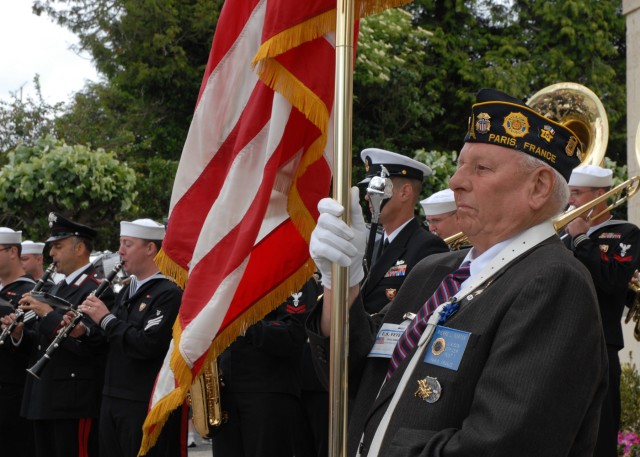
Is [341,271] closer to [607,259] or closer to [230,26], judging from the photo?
[230,26]

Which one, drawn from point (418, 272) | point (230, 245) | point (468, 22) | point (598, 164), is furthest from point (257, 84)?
point (468, 22)

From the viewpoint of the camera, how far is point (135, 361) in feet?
22.0

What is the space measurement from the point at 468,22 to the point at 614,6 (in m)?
3.85

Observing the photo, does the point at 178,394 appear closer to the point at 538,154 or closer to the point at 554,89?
the point at 538,154

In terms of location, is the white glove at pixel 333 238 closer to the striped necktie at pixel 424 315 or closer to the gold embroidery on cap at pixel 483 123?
the striped necktie at pixel 424 315

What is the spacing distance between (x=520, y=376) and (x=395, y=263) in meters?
Answer: 2.92

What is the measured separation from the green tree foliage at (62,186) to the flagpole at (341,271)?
9.90 m

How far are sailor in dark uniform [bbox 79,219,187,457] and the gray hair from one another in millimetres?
4166

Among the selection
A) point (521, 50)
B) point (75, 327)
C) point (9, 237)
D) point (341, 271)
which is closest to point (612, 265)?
point (341, 271)

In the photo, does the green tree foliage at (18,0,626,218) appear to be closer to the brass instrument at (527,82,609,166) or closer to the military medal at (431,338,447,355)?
the brass instrument at (527,82,609,166)

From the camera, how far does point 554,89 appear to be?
723cm

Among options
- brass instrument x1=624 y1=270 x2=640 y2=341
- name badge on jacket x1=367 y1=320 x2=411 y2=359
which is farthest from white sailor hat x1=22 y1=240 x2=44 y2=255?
name badge on jacket x1=367 y1=320 x2=411 y2=359

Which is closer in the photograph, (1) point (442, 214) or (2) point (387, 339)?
(2) point (387, 339)

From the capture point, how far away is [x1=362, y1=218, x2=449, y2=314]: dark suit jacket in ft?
17.4
